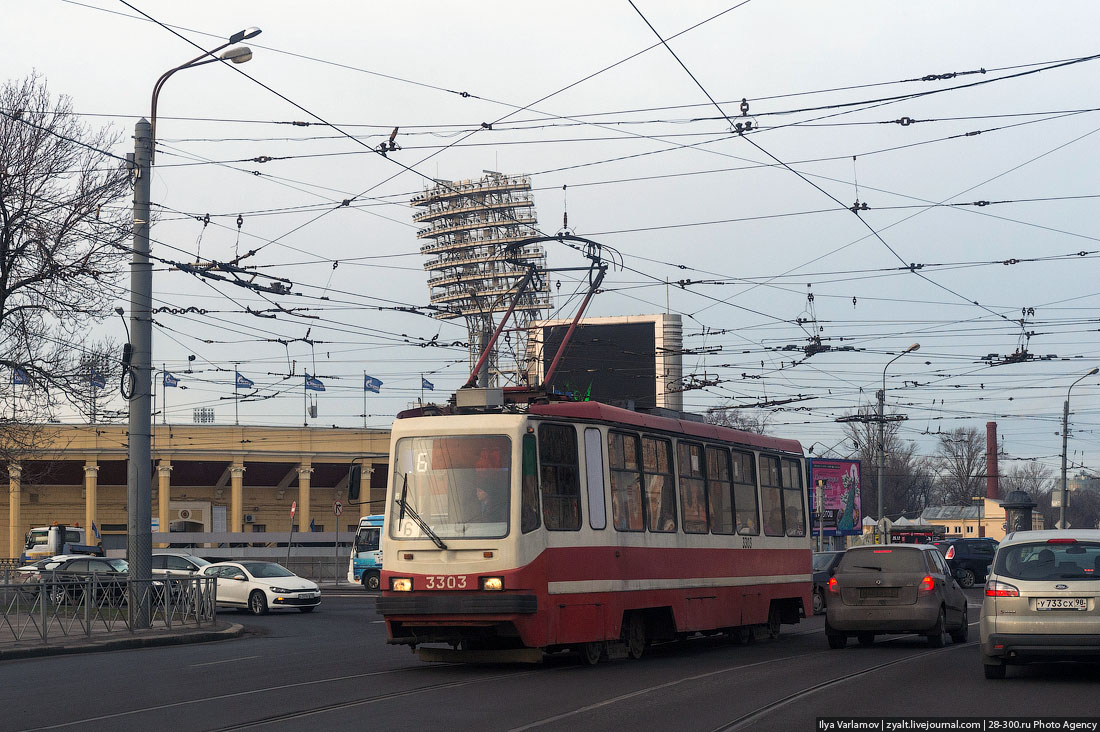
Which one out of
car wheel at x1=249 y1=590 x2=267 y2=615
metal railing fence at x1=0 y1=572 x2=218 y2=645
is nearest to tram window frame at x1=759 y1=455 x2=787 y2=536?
metal railing fence at x1=0 y1=572 x2=218 y2=645

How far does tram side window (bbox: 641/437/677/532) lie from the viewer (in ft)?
55.3

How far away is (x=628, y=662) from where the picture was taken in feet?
53.5

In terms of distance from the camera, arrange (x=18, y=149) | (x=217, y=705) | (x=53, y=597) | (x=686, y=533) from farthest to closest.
Result: (x=18, y=149)
(x=53, y=597)
(x=686, y=533)
(x=217, y=705)

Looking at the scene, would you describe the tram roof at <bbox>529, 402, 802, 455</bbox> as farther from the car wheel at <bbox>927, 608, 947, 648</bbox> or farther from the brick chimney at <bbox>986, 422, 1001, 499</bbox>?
the brick chimney at <bbox>986, 422, 1001, 499</bbox>

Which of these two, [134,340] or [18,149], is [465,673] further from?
[18,149]

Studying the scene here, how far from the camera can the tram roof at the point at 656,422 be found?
50.5ft

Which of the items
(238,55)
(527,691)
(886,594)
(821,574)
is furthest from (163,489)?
(527,691)

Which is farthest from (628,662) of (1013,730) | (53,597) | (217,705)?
(53,597)

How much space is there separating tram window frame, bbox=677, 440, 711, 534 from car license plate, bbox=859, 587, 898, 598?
96.9 inches

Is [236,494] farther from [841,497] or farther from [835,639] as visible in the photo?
[835,639]

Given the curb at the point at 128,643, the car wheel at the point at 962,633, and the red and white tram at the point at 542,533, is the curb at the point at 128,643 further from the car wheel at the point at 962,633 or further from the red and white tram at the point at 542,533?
the car wheel at the point at 962,633

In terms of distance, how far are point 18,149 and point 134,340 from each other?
714 centimetres

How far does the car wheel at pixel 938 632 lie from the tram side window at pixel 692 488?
3758 mm

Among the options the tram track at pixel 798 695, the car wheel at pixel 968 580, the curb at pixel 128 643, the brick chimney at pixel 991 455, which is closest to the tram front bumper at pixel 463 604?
the tram track at pixel 798 695
